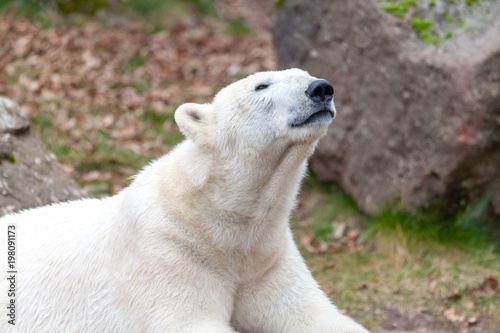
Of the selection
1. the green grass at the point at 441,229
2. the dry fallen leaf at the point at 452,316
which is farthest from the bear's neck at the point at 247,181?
the green grass at the point at 441,229

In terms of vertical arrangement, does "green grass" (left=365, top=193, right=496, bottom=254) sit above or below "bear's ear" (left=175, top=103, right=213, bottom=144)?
below

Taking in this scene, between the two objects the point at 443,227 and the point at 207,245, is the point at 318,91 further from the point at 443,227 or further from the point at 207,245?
the point at 443,227

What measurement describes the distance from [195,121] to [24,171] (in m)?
1.93

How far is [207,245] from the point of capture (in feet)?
12.0

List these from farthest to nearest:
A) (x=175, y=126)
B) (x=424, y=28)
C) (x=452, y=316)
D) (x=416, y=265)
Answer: (x=175, y=126)
(x=424, y=28)
(x=416, y=265)
(x=452, y=316)

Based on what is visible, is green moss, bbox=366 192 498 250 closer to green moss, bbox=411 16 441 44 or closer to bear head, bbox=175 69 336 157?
green moss, bbox=411 16 441 44

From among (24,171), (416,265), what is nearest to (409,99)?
(416,265)

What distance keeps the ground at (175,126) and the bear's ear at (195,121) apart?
8.65 ft

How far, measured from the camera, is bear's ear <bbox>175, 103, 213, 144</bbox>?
12.4 feet

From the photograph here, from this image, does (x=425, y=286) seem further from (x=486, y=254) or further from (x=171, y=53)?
(x=171, y=53)

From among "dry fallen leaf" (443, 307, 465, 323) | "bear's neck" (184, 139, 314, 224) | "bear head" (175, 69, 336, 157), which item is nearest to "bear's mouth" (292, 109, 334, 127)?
"bear head" (175, 69, 336, 157)

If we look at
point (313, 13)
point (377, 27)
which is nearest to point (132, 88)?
point (313, 13)

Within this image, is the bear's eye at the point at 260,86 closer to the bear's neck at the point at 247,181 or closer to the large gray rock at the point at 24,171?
the bear's neck at the point at 247,181

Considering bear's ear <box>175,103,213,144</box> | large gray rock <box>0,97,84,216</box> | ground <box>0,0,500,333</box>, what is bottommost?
ground <box>0,0,500,333</box>
